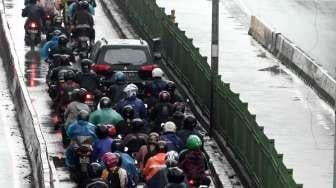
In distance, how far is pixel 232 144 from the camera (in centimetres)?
2739

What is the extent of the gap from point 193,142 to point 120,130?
287 centimetres

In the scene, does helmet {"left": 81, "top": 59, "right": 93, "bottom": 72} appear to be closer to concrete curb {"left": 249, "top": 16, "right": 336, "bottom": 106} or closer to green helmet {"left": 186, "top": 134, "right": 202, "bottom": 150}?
concrete curb {"left": 249, "top": 16, "right": 336, "bottom": 106}

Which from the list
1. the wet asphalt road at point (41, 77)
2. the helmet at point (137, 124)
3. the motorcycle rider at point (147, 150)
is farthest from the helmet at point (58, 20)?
the motorcycle rider at point (147, 150)

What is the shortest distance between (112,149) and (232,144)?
5.07 meters

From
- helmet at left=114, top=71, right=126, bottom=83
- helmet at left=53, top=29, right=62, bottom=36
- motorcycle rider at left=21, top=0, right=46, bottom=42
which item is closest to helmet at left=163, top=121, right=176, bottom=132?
helmet at left=114, top=71, right=126, bottom=83

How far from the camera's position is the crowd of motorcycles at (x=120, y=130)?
21.5 m

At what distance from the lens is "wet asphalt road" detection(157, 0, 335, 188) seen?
3009 cm

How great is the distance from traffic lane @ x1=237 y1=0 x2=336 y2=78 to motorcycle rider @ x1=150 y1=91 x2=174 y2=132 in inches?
692

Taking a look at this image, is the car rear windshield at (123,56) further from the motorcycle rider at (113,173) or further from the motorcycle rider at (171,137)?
the motorcycle rider at (113,173)

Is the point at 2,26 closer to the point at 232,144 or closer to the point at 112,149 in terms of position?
the point at 232,144

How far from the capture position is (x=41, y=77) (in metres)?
35.8

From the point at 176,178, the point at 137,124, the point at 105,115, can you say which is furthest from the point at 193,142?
the point at 105,115

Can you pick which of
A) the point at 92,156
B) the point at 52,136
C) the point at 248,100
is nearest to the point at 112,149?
the point at 92,156

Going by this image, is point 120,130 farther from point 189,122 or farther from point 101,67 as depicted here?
point 101,67
